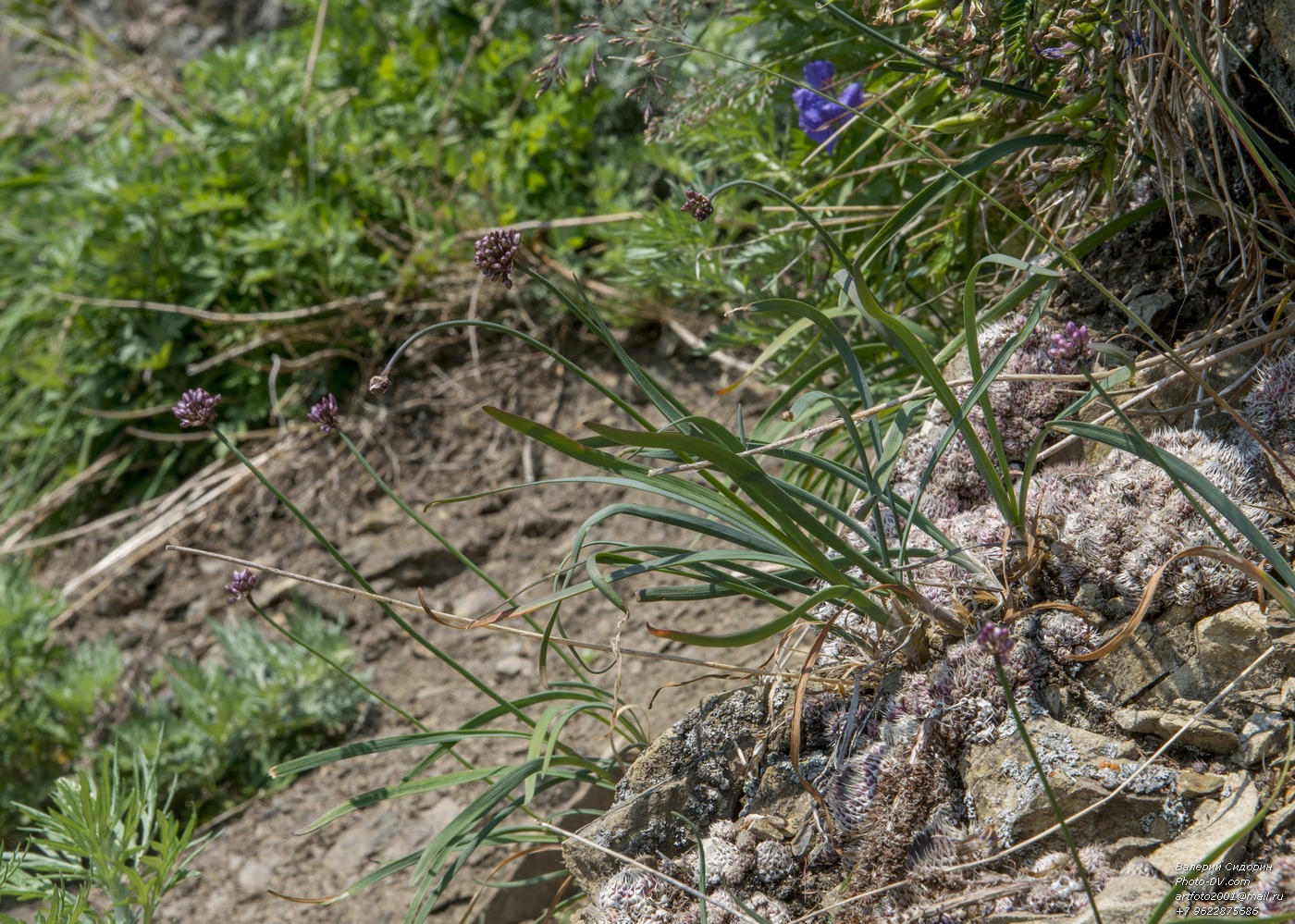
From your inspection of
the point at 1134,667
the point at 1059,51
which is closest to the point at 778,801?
the point at 1134,667

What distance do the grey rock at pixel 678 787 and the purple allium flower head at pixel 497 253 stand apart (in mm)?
914

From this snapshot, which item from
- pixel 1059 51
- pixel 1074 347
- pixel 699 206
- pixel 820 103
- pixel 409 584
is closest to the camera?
pixel 1074 347

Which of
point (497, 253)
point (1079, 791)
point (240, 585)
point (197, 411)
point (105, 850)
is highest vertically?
point (497, 253)

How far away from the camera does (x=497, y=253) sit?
150 centimetres

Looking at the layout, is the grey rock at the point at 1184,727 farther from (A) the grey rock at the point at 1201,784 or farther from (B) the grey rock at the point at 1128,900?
(B) the grey rock at the point at 1128,900

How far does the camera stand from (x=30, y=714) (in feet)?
9.72

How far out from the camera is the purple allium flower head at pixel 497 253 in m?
1.50

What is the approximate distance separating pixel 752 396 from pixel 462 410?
1.27m

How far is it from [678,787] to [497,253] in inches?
39.8

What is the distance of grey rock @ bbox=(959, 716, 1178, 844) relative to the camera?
4.46 feet

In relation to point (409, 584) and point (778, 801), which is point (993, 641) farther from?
point (409, 584)

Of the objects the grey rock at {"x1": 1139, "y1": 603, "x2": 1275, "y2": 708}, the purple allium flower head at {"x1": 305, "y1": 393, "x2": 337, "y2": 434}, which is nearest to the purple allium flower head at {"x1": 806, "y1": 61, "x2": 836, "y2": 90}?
the purple allium flower head at {"x1": 305, "y1": 393, "x2": 337, "y2": 434}

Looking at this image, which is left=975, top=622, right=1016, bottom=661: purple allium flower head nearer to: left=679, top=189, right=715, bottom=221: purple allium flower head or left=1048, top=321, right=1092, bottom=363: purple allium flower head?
left=1048, top=321, right=1092, bottom=363: purple allium flower head

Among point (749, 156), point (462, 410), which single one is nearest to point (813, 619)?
point (749, 156)
